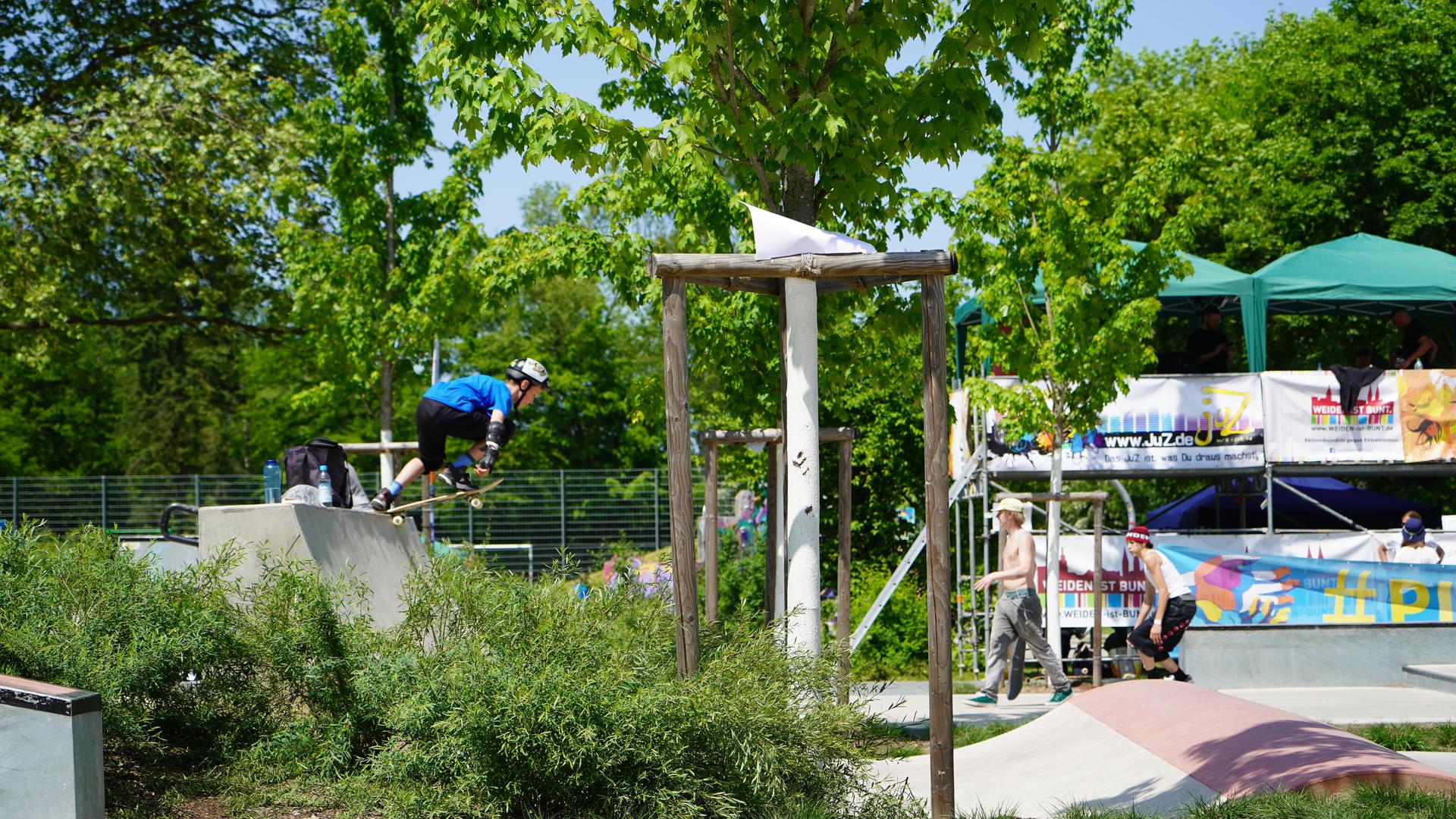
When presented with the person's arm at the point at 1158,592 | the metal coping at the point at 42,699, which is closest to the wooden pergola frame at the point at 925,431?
the metal coping at the point at 42,699

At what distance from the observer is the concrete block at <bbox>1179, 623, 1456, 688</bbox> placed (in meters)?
12.8

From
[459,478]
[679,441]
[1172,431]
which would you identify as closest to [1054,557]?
[1172,431]

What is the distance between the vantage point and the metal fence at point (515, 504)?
2106cm

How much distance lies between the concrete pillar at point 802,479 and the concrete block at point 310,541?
1910 mm

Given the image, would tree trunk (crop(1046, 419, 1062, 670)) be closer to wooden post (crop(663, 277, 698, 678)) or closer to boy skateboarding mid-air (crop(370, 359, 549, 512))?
boy skateboarding mid-air (crop(370, 359, 549, 512))

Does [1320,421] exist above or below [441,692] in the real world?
above

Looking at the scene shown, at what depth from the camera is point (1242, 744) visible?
6289mm

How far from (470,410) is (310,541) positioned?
2.15m

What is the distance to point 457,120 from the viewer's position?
7582 millimetres

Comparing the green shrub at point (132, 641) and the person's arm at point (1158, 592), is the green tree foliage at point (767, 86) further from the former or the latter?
the person's arm at point (1158, 592)

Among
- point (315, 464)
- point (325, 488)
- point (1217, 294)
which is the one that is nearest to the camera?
point (325, 488)

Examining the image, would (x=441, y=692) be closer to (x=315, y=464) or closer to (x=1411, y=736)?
(x=315, y=464)

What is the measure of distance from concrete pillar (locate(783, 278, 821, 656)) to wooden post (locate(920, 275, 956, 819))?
0.75 meters

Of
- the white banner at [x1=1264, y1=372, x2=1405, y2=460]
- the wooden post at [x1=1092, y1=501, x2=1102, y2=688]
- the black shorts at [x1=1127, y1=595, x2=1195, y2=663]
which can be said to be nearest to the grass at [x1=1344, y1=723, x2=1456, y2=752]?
the black shorts at [x1=1127, y1=595, x2=1195, y2=663]
